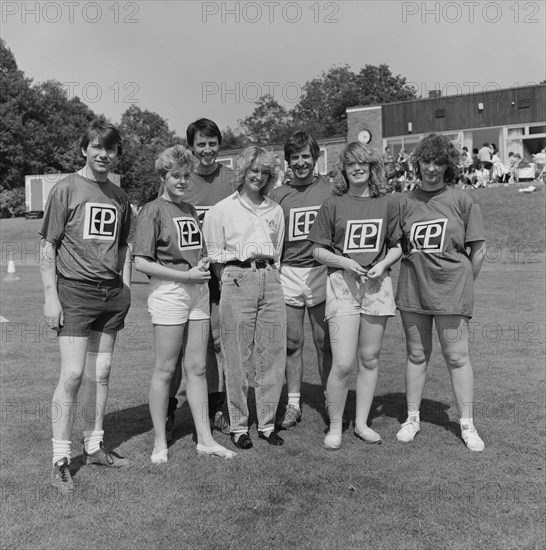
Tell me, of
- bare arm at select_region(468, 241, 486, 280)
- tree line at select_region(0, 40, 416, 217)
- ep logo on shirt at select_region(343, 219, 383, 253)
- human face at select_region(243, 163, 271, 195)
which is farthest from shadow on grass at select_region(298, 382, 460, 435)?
tree line at select_region(0, 40, 416, 217)

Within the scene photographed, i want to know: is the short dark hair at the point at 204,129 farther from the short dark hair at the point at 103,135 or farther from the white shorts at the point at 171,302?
the white shorts at the point at 171,302

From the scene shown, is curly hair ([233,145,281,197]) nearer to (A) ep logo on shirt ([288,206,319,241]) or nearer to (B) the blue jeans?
(A) ep logo on shirt ([288,206,319,241])

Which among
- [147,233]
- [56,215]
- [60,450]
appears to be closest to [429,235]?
[147,233]

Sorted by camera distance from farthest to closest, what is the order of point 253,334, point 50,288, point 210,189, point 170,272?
point 210,189 < point 253,334 < point 170,272 < point 50,288

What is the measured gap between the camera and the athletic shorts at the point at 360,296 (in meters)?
4.48

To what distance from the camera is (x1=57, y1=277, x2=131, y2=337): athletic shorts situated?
3.89 m

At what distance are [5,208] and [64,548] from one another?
142 feet

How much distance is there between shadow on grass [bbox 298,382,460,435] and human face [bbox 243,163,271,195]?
2.00m

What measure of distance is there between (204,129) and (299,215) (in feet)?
3.21

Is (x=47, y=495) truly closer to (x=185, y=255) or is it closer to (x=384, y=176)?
(x=185, y=255)

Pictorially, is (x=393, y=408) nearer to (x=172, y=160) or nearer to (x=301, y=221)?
(x=301, y=221)

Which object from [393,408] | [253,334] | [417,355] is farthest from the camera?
[393,408]

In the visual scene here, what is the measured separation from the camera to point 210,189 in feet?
16.2

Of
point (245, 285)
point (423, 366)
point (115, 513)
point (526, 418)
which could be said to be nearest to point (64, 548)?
point (115, 513)
